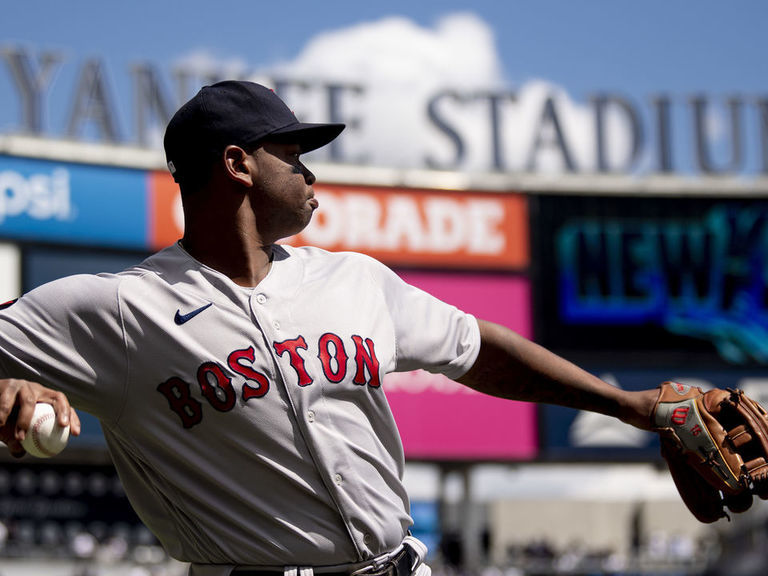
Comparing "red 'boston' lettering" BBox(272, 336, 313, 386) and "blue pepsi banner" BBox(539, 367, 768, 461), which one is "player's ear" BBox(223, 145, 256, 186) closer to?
"red 'boston' lettering" BBox(272, 336, 313, 386)

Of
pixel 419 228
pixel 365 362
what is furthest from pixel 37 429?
pixel 419 228

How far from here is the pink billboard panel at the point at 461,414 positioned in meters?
19.2

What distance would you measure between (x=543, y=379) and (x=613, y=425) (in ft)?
57.7

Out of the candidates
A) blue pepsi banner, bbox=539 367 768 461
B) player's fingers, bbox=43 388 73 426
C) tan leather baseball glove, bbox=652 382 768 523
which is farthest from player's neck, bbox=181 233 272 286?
blue pepsi banner, bbox=539 367 768 461

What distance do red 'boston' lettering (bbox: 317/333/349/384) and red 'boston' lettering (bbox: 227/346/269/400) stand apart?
13 cm

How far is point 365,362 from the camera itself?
2.39 m

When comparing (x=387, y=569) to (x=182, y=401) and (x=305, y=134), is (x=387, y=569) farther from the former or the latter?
(x=305, y=134)

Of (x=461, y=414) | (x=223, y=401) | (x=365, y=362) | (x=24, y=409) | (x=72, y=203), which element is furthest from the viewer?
(x=461, y=414)

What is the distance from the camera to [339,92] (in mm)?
21328

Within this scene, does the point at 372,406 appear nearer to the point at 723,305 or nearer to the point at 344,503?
the point at 344,503

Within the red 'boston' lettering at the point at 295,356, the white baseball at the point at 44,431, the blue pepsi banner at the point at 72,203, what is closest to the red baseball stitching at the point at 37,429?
the white baseball at the point at 44,431

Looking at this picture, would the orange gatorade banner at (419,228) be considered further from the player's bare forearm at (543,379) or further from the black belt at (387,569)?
the black belt at (387,569)

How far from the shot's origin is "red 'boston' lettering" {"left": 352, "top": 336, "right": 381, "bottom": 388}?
237 centimetres

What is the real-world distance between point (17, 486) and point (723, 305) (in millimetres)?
12619
